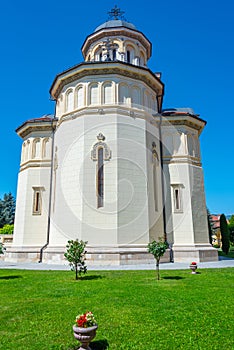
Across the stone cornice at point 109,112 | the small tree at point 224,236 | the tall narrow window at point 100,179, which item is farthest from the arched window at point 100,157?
the small tree at point 224,236

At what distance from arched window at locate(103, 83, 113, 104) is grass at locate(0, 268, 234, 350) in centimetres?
983

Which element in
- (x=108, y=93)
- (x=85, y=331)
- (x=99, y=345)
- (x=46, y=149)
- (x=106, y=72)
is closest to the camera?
(x=85, y=331)

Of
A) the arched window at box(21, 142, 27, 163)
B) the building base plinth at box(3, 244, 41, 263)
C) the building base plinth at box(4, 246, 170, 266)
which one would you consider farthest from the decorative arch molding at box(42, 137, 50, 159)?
the building base plinth at box(4, 246, 170, 266)

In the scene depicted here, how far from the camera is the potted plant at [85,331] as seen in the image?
10.6 ft

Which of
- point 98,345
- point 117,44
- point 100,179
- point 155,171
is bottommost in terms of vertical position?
point 98,345

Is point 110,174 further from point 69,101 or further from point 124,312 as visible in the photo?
point 124,312

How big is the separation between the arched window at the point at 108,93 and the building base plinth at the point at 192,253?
914cm

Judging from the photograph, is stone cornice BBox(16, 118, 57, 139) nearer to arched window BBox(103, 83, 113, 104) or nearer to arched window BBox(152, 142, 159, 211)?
arched window BBox(103, 83, 113, 104)

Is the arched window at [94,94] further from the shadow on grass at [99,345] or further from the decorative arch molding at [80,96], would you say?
the shadow on grass at [99,345]

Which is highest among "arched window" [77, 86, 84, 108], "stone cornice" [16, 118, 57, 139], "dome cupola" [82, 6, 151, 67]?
"dome cupola" [82, 6, 151, 67]

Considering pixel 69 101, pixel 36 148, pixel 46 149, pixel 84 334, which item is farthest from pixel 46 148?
pixel 84 334

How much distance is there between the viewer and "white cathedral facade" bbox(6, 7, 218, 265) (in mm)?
13047

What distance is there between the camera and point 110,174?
44.1 feet

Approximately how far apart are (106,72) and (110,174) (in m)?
6.08
